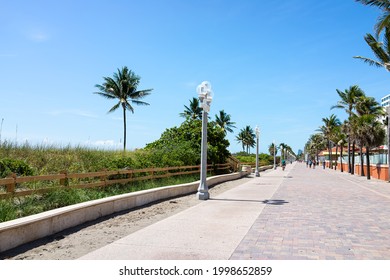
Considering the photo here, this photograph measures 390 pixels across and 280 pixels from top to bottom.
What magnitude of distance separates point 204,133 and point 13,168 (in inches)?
251

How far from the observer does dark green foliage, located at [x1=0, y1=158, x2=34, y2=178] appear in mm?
9978

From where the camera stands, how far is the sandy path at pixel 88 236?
5.02m

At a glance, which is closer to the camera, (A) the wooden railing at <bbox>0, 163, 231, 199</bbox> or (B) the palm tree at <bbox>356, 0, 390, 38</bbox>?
(A) the wooden railing at <bbox>0, 163, 231, 199</bbox>

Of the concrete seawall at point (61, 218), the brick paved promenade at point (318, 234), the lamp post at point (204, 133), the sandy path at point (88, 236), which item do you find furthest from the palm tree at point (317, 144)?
the sandy path at point (88, 236)

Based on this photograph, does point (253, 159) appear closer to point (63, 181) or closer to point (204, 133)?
point (204, 133)

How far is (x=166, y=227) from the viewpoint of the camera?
682cm

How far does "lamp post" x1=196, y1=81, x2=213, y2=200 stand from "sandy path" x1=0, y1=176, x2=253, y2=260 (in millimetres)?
2297

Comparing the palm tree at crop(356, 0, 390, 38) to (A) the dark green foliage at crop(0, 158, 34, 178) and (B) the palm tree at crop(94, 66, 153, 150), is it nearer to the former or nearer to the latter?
(A) the dark green foliage at crop(0, 158, 34, 178)

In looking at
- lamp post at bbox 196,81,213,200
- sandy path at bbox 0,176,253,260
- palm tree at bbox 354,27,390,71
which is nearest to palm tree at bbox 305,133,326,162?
palm tree at bbox 354,27,390,71

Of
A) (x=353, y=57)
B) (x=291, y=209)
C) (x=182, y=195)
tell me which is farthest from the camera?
(x=353, y=57)

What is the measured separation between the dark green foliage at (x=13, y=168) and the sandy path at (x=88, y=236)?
4.17m
